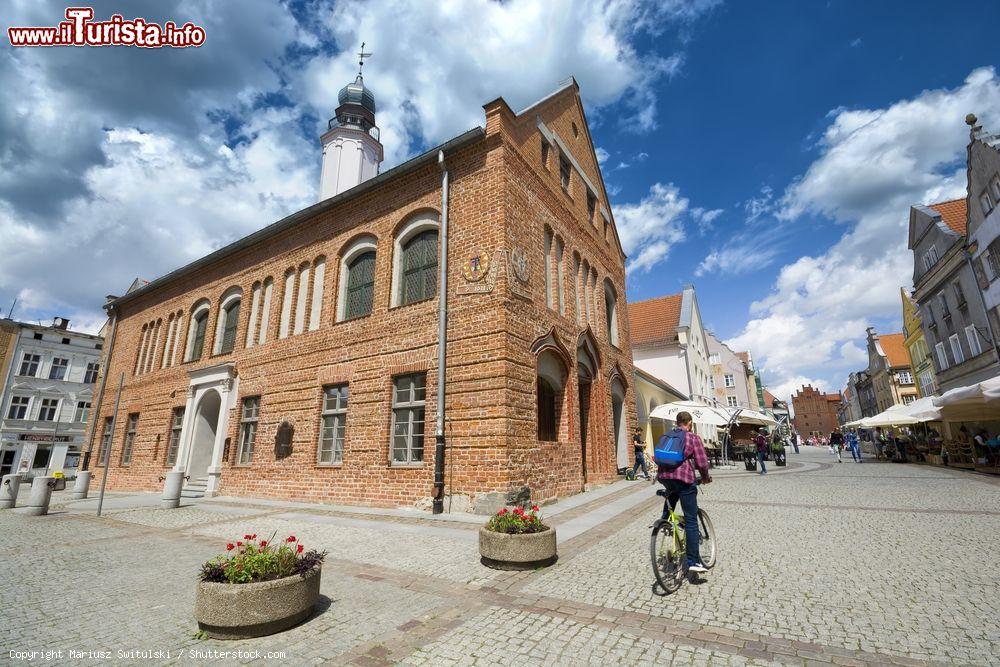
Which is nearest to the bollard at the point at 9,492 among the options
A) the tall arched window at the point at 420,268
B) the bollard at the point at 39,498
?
the bollard at the point at 39,498

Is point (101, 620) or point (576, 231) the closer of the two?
point (101, 620)

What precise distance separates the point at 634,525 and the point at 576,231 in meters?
9.73

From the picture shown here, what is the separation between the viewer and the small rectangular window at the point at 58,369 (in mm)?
35844

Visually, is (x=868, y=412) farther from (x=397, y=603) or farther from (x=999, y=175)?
(x=397, y=603)

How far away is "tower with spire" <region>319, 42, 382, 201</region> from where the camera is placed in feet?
81.7

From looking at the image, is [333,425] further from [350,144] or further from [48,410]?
[48,410]

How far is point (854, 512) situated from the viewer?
28.1ft

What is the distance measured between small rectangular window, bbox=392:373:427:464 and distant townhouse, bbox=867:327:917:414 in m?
53.0

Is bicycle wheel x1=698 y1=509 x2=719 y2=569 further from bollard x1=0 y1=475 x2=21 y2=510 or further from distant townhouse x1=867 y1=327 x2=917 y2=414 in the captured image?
distant townhouse x1=867 y1=327 x2=917 y2=414

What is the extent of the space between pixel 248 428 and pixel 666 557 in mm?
14063

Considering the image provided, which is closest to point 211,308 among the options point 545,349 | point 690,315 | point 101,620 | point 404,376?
point 404,376

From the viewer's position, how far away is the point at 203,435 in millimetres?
16578

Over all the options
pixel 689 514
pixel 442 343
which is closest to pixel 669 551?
pixel 689 514

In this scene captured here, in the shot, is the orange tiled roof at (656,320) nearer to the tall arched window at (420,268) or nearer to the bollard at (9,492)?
the tall arched window at (420,268)
